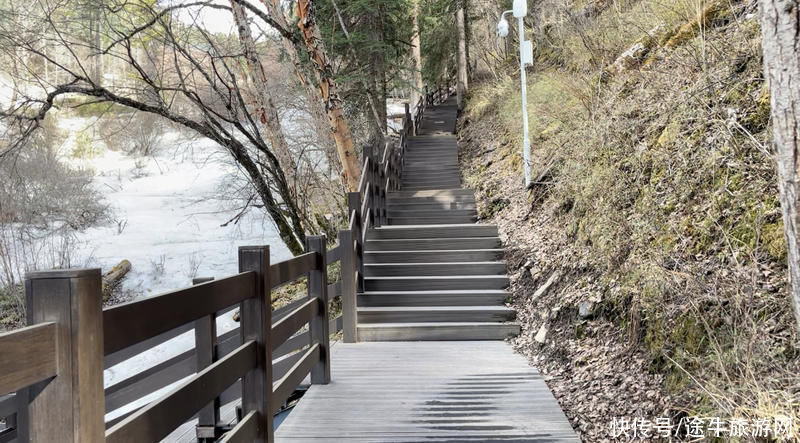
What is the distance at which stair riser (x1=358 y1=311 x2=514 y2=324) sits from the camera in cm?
642

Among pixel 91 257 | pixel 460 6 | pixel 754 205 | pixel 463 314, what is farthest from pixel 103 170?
pixel 754 205

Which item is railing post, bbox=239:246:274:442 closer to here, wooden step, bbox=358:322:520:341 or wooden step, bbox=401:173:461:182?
wooden step, bbox=358:322:520:341

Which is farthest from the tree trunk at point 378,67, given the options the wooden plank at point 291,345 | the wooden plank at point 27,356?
the wooden plank at point 27,356

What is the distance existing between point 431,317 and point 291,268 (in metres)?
3.32

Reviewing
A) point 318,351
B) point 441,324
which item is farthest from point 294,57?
point 318,351

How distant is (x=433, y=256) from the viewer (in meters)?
7.91

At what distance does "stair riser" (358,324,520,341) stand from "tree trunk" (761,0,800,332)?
4180mm

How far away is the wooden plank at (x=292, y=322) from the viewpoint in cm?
330

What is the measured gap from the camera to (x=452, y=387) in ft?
14.6

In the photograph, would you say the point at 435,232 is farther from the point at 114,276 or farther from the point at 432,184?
the point at 114,276

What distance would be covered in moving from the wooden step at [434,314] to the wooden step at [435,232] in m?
1.88

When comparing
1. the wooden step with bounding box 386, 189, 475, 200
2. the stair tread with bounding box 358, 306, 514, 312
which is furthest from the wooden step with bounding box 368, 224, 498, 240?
the wooden step with bounding box 386, 189, 475, 200

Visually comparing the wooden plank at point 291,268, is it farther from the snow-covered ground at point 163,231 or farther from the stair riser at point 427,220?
the snow-covered ground at point 163,231

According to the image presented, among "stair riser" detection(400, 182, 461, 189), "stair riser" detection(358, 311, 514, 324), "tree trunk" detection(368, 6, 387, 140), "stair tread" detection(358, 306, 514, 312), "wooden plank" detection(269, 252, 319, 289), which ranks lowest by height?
"stair riser" detection(358, 311, 514, 324)
